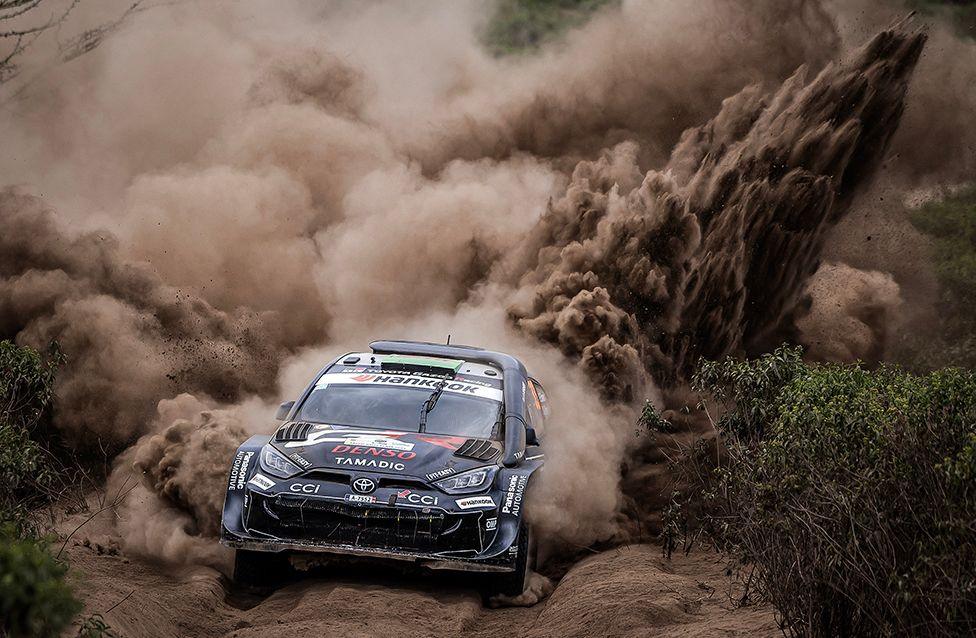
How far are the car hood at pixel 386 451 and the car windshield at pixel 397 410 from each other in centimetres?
21

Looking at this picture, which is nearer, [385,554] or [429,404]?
[385,554]

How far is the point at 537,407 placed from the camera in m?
11.3

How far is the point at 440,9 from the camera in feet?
103

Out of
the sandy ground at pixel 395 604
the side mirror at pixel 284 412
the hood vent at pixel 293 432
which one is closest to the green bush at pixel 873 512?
the sandy ground at pixel 395 604

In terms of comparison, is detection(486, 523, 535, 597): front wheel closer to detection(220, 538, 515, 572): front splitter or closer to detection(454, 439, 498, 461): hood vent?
detection(220, 538, 515, 572): front splitter

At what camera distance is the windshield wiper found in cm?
1009

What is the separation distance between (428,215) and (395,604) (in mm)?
11383

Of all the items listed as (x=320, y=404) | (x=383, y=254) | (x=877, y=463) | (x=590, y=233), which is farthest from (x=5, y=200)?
(x=877, y=463)

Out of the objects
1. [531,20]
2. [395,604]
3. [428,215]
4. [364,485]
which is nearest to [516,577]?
[395,604]

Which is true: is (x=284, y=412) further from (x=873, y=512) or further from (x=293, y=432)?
(x=873, y=512)

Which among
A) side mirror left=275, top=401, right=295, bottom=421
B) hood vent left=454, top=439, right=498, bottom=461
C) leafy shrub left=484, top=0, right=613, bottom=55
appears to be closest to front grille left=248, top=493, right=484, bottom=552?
hood vent left=454, top=439, right=498, bottom=461

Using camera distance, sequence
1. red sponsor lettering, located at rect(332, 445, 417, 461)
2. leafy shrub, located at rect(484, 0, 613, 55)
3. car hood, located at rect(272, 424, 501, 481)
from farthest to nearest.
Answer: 1. leafy shrub, located at rect(484, 0, 613, 55)
2. red sponsor lettering, located at rect(332, 445, 417, 461)
3. car hood, located at rect(272, 424, 501, 481)

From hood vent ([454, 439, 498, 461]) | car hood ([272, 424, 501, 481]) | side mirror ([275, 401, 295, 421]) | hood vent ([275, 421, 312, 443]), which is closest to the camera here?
car hood ([272, 424, 501, 481])

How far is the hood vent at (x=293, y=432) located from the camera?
9680mm
